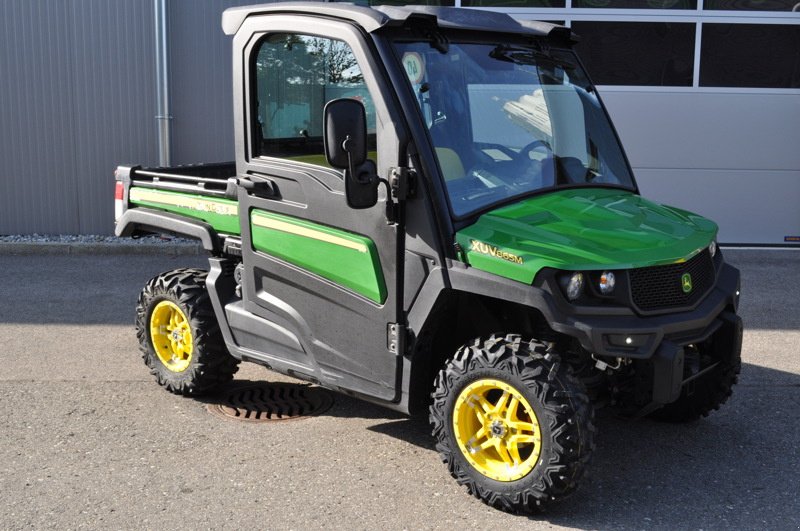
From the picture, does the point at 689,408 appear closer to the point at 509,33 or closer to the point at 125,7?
the point at 509,33

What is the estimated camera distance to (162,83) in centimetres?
1086

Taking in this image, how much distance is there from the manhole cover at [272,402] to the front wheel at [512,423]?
53.6 inches

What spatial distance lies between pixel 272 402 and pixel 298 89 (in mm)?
1873

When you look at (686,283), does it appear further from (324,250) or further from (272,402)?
(272,402)

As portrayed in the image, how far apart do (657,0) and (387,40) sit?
7.11 metres

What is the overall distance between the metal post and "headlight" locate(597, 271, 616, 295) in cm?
776

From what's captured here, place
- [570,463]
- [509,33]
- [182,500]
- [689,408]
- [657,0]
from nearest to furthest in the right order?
1. [570,463]
2. [182,500]
3. [509,33]
4. [689,408]
5. [657,0]

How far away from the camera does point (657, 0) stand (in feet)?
35.1

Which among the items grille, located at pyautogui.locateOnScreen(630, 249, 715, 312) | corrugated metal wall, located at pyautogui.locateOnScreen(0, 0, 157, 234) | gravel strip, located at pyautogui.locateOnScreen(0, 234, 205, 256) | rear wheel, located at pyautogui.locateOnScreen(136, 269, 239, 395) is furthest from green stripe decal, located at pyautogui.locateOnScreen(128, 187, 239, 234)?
corrugated metal wall, located at pyautogui.locateOnScreen(0, 0, 157, 234)

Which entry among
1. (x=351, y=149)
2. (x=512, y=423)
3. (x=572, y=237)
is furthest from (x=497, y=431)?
(x=351, y=149)

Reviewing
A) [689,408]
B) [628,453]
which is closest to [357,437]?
[628,453]

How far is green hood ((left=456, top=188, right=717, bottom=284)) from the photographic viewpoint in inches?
160

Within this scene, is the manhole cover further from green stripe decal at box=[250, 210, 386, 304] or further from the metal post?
the metal post

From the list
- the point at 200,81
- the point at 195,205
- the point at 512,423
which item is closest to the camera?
the point at 512,423
